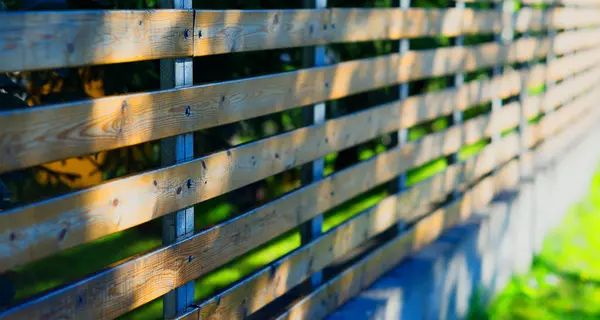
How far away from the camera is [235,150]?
8.95 ft

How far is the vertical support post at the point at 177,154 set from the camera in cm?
239

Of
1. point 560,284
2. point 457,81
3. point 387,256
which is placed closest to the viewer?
point 387,256

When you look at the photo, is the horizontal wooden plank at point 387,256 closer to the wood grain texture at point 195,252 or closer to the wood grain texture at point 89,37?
the wood grain texture at point 195,252

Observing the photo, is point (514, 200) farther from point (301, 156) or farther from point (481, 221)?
point (301, 156)

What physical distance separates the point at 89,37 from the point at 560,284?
4305 millimetres

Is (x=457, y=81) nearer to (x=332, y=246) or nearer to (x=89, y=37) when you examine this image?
(x=332, y=246)

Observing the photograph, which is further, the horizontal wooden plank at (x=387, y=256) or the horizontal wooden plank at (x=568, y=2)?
the horizontal wooden plank at (x=568, y=2)

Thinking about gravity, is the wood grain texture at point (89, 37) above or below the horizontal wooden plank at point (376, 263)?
above

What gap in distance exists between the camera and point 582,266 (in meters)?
6.00

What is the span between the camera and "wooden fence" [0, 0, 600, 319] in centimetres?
194

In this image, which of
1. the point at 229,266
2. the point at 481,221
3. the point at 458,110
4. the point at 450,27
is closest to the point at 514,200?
the point at 481,221

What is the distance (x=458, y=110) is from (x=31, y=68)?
3.41 metres

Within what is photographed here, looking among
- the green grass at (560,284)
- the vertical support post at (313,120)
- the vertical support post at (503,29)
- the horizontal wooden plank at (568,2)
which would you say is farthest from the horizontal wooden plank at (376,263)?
the horizontal wooden plank at (568,2)

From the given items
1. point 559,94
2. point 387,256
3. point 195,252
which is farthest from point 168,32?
point 559,94
